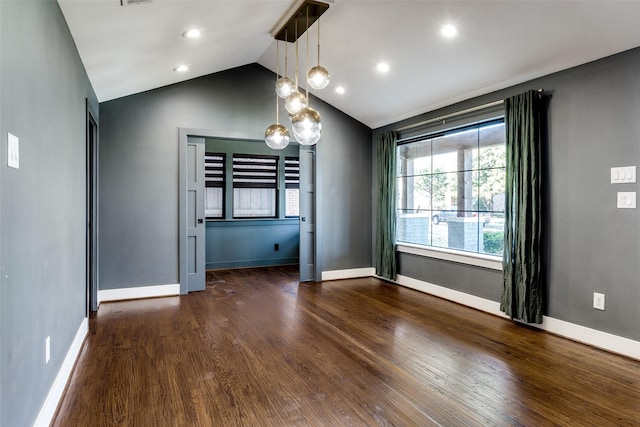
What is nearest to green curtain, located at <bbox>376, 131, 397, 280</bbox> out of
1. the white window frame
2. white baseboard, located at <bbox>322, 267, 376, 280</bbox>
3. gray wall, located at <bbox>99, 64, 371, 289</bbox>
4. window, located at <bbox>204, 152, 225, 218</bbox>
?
the white window frame

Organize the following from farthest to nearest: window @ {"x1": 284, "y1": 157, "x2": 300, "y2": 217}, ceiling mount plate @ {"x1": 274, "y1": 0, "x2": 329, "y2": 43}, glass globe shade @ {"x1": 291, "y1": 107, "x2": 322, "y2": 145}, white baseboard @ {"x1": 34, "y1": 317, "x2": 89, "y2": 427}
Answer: window @ {"x1": 284, "y1": 157, "x2": 300, "y2": 217} < ceiling mount plate @ {"x1": 274, "y1": 0, "x2": 329, "y2": 43} < glass globe shade @ {"x1": 291, "y1": 107, "x2": 322, "y2": 145} < white baseboard @ {"x1": 34, "y1": 317, "x2": 89, "y2": 427}

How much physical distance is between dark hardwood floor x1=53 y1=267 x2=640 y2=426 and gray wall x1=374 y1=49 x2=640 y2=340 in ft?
1.33

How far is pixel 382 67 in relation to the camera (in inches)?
172

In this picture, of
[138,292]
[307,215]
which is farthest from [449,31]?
[138,292]

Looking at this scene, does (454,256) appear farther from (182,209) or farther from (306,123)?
(182,209)

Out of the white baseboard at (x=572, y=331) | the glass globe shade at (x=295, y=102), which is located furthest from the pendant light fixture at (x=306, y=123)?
the white baseboard at (x=572, y=331)

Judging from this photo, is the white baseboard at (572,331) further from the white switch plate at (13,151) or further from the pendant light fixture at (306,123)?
the white switch plate at (13,151)

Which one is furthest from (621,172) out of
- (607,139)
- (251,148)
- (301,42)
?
(251,148)

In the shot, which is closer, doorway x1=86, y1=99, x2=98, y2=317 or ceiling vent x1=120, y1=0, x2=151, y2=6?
ceiling vent x1=120, y1=0, x2=151, y2=6

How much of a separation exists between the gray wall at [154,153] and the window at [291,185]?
202cm

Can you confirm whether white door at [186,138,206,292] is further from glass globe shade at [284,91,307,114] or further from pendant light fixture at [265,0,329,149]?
glass globe shade at [284,91,307,114]

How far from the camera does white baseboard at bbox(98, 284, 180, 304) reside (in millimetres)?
4715

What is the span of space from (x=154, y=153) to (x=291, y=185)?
325 centimetres

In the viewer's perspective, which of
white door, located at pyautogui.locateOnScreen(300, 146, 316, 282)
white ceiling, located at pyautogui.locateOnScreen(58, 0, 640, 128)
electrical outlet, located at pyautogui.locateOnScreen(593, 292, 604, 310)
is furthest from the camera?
white door, located at pyautogui.locateOnScreen(300, 146, 316, 282)
